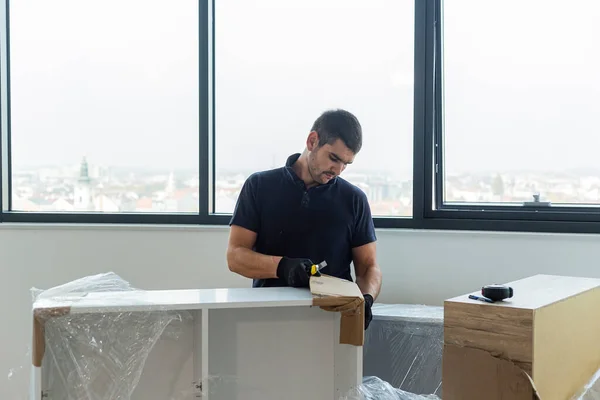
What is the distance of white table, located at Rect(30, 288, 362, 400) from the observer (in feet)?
4.66

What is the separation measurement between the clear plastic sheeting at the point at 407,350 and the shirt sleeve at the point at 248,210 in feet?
1.79

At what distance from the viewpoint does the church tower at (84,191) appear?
2.75 m

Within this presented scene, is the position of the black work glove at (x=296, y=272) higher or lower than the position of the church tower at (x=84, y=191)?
lower

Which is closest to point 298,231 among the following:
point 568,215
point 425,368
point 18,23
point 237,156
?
point 425,368

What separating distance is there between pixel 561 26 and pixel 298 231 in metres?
1.39

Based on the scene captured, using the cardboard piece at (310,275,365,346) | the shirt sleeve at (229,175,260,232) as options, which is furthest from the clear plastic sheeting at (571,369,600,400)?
the shirt sleeve at (229,175,260,232)

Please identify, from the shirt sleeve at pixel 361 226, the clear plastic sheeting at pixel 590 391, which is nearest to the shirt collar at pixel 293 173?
the shirt sleeve at pixel 361 226

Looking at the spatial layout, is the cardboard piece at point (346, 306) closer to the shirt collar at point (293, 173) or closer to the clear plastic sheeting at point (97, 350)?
the clear plastic sheeting at point (97, 350)

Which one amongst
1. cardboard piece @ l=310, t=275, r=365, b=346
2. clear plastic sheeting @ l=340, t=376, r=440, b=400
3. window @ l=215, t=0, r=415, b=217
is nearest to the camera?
cardboard piece @ l=310, t=275, r=365, b=346

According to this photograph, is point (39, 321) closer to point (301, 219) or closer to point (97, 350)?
point (97, 350)

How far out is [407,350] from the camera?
2010mm

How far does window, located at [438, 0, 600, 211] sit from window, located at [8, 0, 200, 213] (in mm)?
1168

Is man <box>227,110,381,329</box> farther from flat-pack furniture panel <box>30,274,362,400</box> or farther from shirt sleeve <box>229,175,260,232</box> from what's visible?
flat-pack furniture panel <box>30,274,362,400</box>

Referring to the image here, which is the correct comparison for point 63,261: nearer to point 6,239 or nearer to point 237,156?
point 6,239
